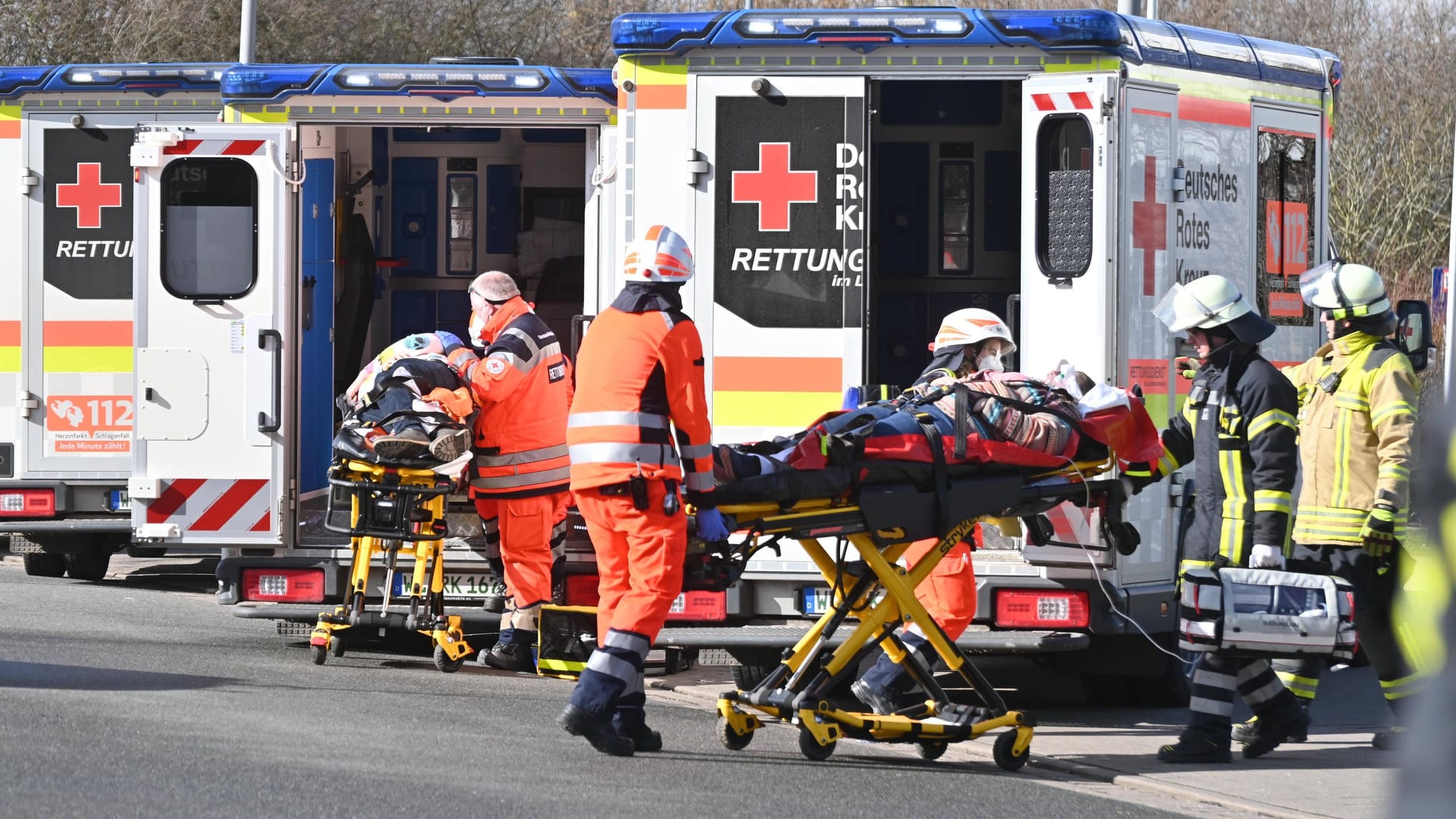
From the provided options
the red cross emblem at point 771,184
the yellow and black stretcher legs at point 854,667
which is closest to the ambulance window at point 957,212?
the red cross emblem at point 771,184

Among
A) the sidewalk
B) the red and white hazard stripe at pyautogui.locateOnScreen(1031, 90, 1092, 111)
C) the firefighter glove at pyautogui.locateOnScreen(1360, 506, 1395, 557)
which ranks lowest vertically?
the sidewalk

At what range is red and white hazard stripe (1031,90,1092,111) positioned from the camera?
7559 mm

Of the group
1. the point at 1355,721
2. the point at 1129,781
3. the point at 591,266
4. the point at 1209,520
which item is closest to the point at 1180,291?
the point at 1209,520

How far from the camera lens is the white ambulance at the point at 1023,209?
299 inches

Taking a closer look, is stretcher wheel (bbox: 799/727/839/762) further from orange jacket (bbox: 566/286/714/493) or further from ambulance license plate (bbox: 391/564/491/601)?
ambulance license plate (bbox: 391/564/491/601)

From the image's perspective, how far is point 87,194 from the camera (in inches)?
459

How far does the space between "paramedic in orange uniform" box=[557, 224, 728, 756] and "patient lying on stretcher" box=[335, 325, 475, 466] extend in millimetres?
1640

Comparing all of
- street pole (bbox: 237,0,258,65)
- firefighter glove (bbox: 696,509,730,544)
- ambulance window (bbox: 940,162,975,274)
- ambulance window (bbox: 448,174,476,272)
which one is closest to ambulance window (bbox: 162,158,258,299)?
firefighter glove (bbox: 696,509,730,544)

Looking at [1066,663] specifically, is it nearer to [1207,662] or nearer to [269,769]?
[1207,662]

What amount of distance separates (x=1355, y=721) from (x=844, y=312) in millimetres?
2746

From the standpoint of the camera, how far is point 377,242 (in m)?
12.0

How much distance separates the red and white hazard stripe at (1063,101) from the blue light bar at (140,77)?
17.2 ft

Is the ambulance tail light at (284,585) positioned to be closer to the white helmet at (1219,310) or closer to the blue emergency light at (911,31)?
the blue emergency light at (911,31)

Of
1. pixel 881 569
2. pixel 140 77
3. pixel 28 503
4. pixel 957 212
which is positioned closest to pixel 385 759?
pixel 881 569
